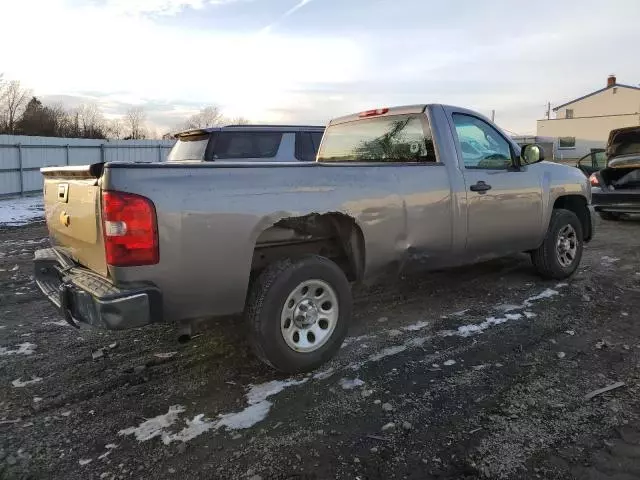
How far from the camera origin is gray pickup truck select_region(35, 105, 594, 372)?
2.95 metres

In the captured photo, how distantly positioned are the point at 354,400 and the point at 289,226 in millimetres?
1279

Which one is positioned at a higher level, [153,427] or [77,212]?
[77,212]

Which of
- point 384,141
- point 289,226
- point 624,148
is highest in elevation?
point 624,148

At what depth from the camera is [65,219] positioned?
3658 millimetres

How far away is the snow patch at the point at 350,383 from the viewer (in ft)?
11.2

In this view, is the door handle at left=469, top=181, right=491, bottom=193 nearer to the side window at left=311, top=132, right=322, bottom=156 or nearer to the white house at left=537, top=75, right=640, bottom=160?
the side window at left=311, top=132, right=322, bottom=156

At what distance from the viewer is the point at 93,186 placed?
3113mm

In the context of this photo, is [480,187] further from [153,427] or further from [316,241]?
[153,427]

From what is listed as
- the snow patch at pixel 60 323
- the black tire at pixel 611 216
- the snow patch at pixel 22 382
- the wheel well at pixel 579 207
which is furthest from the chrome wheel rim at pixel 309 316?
the black tire at pixel 611 216

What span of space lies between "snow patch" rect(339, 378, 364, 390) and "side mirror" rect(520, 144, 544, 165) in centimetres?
312

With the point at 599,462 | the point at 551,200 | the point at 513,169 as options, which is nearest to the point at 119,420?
the point at 599,462

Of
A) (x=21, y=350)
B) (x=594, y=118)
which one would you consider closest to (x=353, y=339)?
(x=21, y=350)

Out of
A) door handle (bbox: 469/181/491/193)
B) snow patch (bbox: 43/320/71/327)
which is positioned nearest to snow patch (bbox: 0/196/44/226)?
snow patch (bbox: 43/320/71/327)

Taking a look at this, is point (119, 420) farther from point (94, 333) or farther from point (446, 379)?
point (446, 379)
